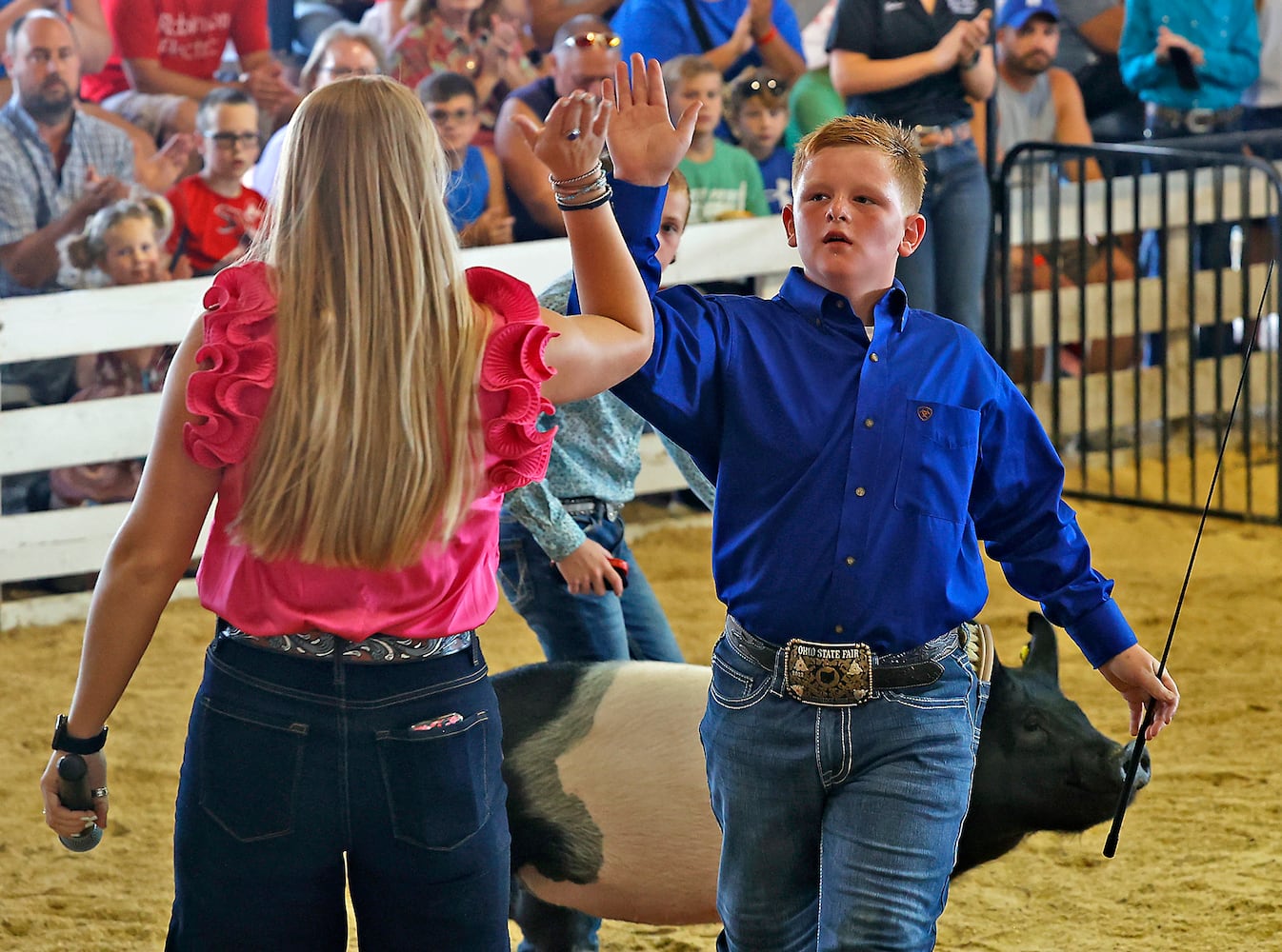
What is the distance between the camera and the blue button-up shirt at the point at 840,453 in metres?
2.15

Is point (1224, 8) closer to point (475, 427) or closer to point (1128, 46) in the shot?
point (1128, 46)

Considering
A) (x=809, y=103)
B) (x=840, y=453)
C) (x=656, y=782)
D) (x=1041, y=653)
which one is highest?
(x=840, y=453)

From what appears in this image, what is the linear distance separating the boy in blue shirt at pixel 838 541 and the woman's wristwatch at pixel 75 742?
82 centimetres

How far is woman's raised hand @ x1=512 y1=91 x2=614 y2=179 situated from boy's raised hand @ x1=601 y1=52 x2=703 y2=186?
78 mm

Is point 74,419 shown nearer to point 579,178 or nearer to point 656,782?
point 656,782

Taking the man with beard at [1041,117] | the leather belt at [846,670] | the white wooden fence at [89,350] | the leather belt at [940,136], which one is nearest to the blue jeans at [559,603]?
the leather belt at [846,670]

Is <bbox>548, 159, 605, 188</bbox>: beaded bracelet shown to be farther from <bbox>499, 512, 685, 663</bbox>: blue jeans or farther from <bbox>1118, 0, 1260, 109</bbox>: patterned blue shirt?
<bbox>1118, 0, 1260, 109</bbox>: patterned blue shirt

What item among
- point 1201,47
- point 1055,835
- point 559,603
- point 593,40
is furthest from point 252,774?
point 1201,47

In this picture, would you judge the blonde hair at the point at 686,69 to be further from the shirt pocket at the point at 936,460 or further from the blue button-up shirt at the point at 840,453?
→ the shirt pocket at the point at 936,460

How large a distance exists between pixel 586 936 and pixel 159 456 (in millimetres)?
1648

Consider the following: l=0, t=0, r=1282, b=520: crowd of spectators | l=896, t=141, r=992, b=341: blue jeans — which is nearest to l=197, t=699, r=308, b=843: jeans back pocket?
l=0, t=0, r=1282, b=520: crowd of spectators

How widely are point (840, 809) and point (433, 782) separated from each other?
58cm

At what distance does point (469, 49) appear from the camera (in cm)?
676

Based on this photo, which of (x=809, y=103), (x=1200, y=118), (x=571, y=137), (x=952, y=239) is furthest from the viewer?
(x=1200, y=118)
